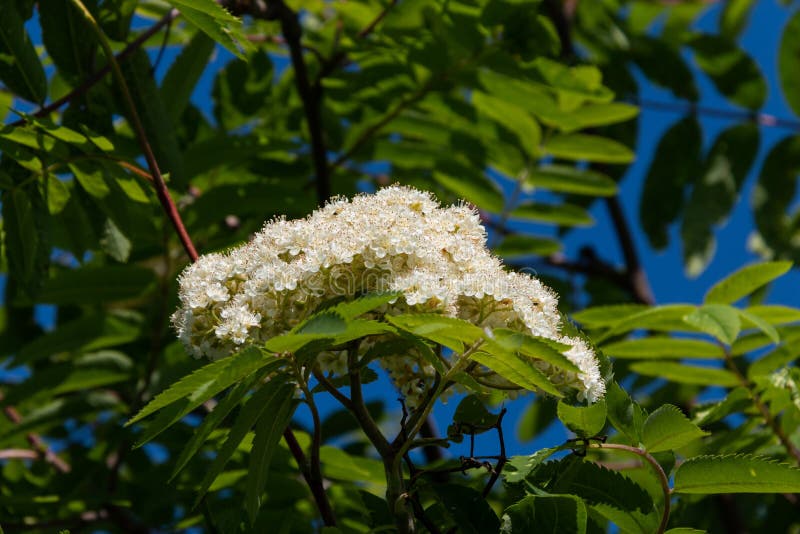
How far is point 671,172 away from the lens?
4055 millimetres

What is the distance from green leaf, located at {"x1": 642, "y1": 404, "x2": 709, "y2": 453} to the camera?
1.70 metres

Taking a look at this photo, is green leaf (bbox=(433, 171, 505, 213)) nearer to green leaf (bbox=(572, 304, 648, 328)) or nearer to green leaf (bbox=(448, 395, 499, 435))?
green leaf (bbox=(572, 304, 648, 328))

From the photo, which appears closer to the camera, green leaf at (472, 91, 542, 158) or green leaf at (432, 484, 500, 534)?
green leaf at (432, 484, 500, 534)

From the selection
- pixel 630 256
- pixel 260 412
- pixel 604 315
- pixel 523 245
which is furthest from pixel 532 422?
pixel 260 412

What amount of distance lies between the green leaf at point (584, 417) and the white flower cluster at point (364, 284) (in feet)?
0.11

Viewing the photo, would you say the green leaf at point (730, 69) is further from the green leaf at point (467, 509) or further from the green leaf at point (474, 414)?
the green leaf at point (467, 509)

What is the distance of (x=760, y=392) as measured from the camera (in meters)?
2.60

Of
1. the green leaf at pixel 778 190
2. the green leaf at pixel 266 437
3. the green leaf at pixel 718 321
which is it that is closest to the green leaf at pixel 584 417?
the green leaf at pixel 266 437

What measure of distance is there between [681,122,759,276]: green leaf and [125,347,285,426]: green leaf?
104 inches

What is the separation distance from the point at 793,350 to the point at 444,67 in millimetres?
1380

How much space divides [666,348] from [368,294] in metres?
1.48

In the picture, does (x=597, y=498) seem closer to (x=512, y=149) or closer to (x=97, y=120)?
(x=97, y=120)

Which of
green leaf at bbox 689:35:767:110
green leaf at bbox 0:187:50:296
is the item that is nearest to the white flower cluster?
green leaf at bbox 0:187:50:296

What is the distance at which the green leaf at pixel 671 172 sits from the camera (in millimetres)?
4039
